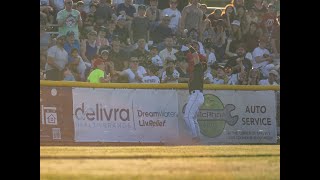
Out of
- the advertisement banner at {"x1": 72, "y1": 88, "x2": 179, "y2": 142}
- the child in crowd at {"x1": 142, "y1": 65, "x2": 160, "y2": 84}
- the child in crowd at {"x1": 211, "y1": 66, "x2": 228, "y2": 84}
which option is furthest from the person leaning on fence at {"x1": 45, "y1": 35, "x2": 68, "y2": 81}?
the child in crowd at {"x1": 211, "y1": 66, "x2": 228, "y2": 84}

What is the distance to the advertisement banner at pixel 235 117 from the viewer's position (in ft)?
22.4

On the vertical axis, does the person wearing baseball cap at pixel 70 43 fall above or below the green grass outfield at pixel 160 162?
above

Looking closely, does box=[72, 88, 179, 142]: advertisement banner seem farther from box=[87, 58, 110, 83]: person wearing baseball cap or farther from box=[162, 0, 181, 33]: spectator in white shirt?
box=[162, 0, 181, 33]: spectator in white shirt

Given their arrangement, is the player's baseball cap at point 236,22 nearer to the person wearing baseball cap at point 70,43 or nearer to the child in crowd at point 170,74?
the child in crowd at point 170,74

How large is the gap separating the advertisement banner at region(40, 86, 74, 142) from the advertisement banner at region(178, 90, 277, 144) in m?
1.25

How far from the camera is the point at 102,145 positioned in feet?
21.2

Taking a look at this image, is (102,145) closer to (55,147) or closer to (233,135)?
(55,147)

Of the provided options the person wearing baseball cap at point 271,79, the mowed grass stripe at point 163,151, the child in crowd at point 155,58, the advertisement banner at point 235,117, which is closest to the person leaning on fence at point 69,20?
the child in crowd at point 155,58

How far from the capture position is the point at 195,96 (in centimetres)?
686

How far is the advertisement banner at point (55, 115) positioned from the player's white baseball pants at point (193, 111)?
4.28 feet

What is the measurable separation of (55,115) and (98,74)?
25.9 inches

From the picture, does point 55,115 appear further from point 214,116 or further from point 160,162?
point 214,116

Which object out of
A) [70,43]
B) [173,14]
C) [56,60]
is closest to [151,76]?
[173,14]
